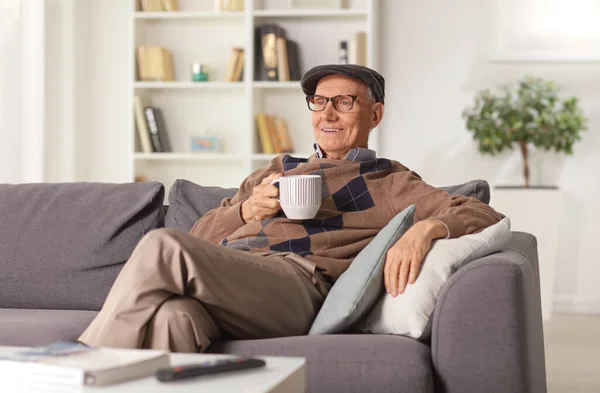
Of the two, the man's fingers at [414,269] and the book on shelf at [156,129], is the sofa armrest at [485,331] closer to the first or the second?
the man's fingers at [414,269]

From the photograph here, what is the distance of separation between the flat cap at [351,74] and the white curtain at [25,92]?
2797 millimetres

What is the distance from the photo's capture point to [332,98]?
2.73m

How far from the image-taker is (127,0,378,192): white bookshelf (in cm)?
517

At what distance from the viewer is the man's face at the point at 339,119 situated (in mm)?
2723

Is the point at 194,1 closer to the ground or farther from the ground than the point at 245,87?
farther from the ground

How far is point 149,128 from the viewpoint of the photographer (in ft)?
17.3

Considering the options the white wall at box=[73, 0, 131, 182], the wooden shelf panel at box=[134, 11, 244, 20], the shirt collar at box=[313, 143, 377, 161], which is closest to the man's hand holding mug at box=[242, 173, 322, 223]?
the shirt collar at box=[313, 143, 377, 161]

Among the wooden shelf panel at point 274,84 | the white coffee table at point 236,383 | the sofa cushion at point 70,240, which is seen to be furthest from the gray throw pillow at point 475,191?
the wooden shelf panel at point 274,84

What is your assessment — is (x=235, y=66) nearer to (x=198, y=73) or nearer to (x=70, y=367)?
(x=198, y=73)

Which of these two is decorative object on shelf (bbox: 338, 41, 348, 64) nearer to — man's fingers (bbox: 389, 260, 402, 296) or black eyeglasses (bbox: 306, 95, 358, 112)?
black eyeglasses (bbox: 306, 95, 358, 112)

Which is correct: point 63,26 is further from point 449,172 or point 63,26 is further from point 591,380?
point 591,380

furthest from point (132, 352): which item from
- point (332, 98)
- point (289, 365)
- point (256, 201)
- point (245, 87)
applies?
point (245, 87)

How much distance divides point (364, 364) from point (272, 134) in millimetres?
3354

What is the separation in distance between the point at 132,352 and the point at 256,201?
105cm
